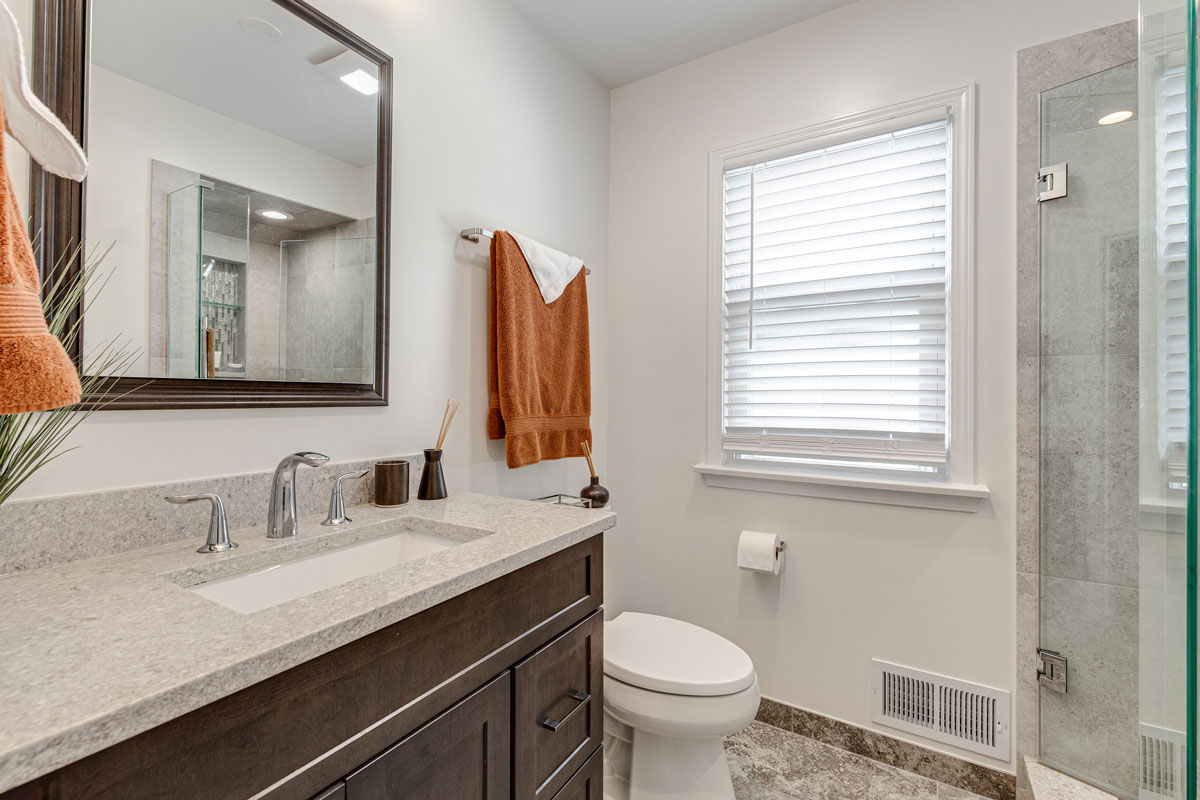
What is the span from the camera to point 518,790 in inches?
38.2

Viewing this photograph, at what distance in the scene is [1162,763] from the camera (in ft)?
2.16

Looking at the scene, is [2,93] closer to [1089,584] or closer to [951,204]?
[951,204]

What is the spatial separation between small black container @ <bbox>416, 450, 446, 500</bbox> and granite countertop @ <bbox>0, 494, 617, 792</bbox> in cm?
31

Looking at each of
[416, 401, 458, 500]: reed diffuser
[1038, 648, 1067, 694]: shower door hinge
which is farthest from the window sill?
[416, 401, 458, 500]: reed diffuser

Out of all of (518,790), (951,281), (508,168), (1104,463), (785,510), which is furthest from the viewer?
(785,510)

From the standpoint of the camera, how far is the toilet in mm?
1390

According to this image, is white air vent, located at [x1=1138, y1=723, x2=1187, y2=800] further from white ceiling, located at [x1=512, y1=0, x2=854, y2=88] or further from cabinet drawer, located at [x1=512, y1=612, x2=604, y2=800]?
white ceiling, located at [x1=512, y1=0, x2=854, y2=88]

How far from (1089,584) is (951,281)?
0.90 m

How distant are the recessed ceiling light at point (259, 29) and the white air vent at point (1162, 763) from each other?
72.4 inches

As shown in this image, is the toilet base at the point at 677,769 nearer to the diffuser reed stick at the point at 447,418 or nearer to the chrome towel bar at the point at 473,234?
the diffuser reed stick at the point at 447,418

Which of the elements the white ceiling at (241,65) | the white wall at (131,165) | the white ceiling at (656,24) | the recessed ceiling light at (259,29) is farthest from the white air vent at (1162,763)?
the white ceiling at (656,24)

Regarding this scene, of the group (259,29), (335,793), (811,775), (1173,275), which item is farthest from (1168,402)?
(259,29)

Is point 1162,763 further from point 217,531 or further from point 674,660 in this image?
point 217,531

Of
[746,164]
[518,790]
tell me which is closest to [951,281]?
[746,164]
